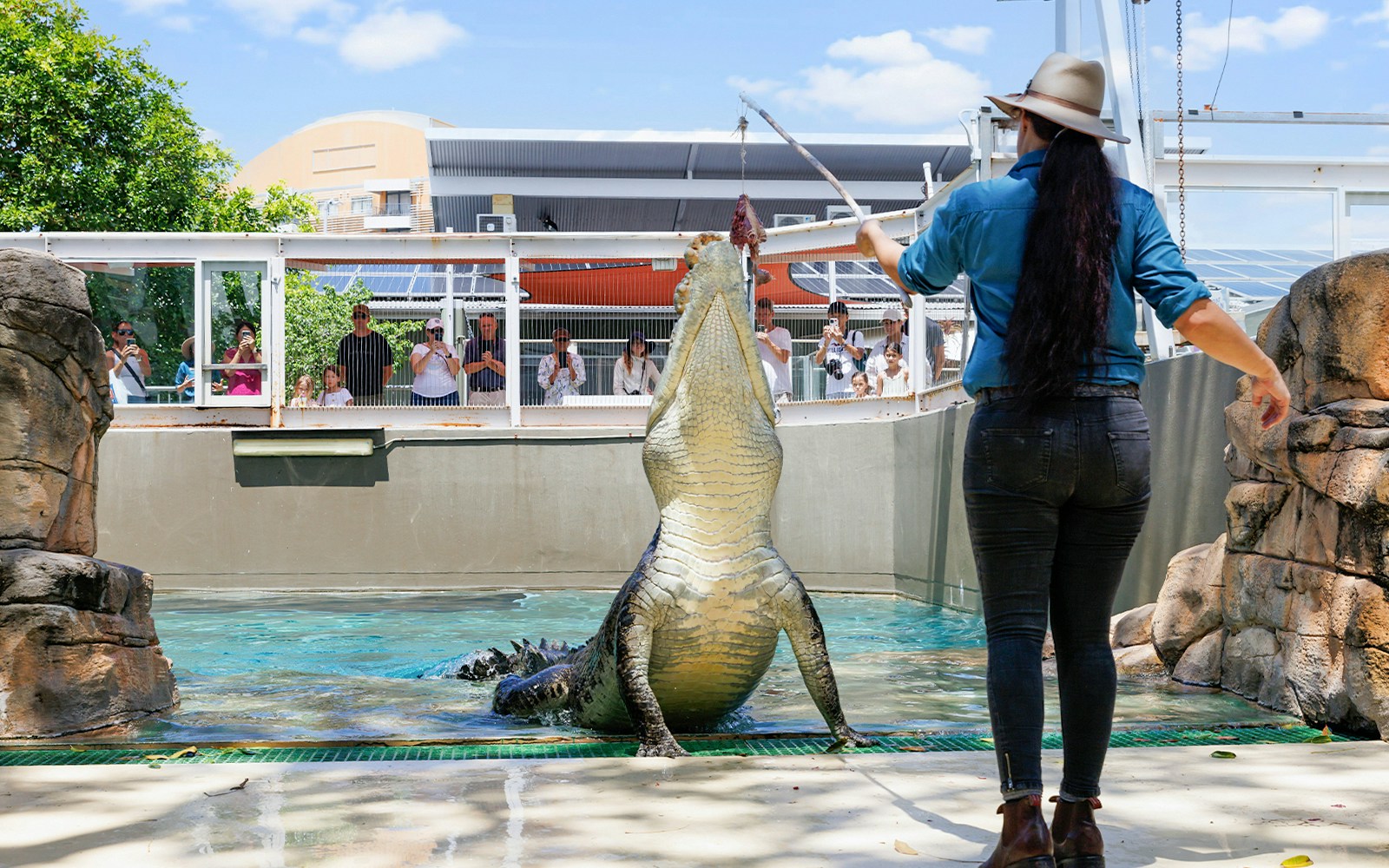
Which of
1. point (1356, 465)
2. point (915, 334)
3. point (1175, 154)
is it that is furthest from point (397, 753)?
point (1175, 154)

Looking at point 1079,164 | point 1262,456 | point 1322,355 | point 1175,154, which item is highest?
point 1175,154

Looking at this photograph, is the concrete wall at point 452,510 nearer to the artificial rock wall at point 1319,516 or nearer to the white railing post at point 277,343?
the white railing post at point 277,343

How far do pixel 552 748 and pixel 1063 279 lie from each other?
8.54 feet

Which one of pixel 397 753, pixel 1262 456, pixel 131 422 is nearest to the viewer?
pixel 397 753

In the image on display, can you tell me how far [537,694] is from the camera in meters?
5.77

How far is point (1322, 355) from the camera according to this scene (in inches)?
186

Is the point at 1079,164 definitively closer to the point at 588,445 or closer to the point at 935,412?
the point at 935,412

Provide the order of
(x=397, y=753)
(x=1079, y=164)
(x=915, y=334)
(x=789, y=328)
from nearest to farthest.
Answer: (x=1079, y=164) → (x=397, y=753) → (x=915, y=334) → (x=789, y=328)

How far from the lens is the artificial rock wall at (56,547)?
16.3 feet

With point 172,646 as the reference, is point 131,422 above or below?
above

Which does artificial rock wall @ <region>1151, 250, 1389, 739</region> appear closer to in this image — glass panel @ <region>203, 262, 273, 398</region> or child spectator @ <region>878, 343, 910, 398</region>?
child spectator @ <region>878, 343, 910, 398</region>

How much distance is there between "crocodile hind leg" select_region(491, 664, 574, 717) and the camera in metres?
5.66

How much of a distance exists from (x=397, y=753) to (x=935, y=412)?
7.73m

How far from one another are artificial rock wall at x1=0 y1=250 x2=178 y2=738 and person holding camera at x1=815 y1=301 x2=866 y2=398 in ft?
28.0
